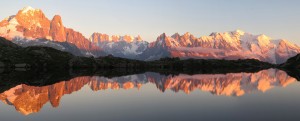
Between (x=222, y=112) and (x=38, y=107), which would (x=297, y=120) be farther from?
(x=38, y=107)

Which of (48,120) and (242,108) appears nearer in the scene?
(48,120)

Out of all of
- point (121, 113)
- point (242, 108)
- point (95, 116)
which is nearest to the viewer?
point (95, 116)

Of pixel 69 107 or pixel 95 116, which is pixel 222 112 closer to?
pixel 95 116

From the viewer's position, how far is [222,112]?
49.3 metres

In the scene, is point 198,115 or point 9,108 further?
point 9,108

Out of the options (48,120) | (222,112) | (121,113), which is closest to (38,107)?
(48,120)

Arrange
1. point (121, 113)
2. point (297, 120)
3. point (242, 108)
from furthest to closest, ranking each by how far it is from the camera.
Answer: point (242, 108) < point (121, 113) < point (297, 120)

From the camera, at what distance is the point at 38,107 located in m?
54.8

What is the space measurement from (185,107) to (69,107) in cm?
2176

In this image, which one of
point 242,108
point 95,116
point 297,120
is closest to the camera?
point 297,120

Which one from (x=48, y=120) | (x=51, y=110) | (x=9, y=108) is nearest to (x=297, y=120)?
(x=48, y=120)

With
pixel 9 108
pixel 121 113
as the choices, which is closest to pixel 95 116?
pixel 121 113

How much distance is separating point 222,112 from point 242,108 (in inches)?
245

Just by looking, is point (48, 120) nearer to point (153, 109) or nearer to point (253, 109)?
point (153, 109)
